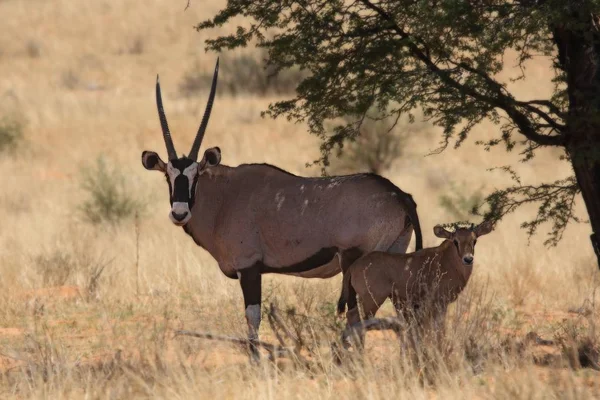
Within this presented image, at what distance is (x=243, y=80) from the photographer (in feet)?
130

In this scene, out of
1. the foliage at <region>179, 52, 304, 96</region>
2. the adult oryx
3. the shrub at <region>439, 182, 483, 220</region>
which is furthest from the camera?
the foliage at <region>179, 52, 304, 96</region>

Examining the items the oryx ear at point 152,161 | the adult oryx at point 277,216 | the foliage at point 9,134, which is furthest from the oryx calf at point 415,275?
the foliage at point 9,134

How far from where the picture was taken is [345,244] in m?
8.10

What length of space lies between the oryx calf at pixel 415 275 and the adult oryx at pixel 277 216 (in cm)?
24

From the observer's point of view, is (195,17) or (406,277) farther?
(195,17)

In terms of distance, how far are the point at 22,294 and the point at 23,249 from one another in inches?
122

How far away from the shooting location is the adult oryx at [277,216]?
8102 millimetres

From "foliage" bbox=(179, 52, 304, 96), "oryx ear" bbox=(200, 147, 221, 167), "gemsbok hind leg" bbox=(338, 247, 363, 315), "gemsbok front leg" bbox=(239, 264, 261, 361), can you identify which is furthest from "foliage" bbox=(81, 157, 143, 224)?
"foliage" bbox=(179, 52, 304, 96)

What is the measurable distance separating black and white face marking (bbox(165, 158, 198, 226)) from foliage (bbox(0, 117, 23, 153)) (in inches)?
827

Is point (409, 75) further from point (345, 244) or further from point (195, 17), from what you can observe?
point (195, 17)

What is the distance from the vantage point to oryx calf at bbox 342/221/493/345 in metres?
7.67

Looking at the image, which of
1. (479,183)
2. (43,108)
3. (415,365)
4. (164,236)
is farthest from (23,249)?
(43,108)

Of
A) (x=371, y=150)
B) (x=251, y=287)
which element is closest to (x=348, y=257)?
(x=251, y=287)

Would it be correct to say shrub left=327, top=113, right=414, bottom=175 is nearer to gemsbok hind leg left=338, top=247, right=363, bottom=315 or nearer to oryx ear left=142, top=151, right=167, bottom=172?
oryx ear left=142, top=151, right=167, bottom=172
